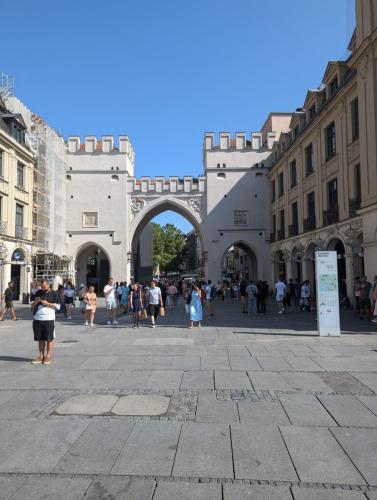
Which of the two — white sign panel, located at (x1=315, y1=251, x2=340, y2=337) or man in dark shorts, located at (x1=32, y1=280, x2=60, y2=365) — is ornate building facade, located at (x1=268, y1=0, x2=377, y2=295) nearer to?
white sign panel, located at (x1=315, y1=251, x2=340, y2=337)

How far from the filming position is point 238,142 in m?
38.3

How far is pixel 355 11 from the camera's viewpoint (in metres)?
19.2

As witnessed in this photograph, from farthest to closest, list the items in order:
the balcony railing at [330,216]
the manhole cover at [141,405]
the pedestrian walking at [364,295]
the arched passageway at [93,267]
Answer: the arched passageway at [93,267] < the balcony railing at [330,216] < the pedestrian walking at [364,295] < the manhole cover at [141,405]

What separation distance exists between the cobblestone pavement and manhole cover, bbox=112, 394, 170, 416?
0.02 meters

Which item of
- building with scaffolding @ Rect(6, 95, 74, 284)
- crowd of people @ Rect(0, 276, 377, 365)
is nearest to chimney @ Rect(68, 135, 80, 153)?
building with scaffolding @ Rect(6, 95, 74, 284)

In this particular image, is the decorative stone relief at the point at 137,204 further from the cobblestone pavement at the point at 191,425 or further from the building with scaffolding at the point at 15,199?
the cobblestone pavement at the point at 191,425

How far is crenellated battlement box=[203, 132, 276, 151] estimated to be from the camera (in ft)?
126

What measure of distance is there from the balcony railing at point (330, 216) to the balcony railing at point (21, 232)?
64.9 feet

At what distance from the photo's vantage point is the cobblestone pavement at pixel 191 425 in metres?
3.48

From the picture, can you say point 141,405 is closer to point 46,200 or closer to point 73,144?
point 46,200

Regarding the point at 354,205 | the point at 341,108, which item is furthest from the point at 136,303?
the point at 341,108

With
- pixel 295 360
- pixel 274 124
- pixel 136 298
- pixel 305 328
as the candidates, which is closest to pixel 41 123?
pixel 274 124

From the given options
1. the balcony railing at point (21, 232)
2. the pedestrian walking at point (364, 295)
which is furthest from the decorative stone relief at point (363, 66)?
the balcony railing at point (21, 232)

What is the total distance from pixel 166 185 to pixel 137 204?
3195 millimetres
